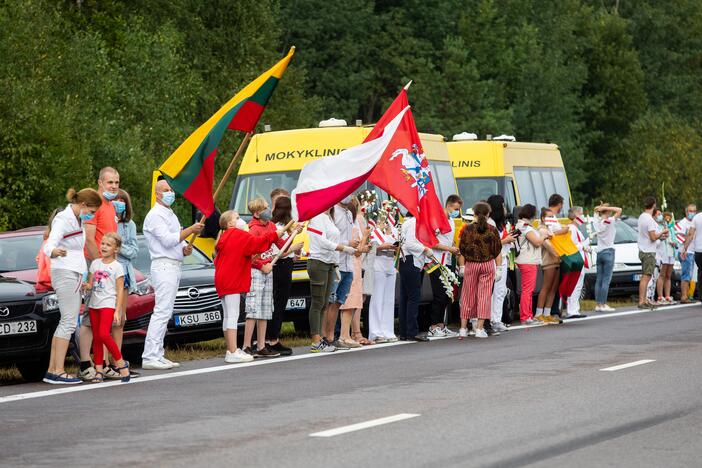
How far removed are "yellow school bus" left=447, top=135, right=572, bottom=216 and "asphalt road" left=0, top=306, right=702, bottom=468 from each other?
29.9 feet

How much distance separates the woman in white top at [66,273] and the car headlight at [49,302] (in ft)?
1.43

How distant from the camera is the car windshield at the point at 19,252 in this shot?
1634cm

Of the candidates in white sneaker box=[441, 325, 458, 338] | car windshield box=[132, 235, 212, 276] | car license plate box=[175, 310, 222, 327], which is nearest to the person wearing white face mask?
car license plate box=[175, 310, 222, 327]

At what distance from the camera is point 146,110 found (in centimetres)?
4359

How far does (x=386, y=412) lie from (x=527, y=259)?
11935 millimetres

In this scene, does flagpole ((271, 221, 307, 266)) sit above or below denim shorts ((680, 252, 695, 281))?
above

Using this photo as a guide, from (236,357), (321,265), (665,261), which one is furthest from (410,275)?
(665,261)

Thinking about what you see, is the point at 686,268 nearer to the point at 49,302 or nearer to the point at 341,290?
the point at 341,290

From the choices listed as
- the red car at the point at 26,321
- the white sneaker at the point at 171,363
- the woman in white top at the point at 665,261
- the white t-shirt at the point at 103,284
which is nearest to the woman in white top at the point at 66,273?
the white t-shirt at the point at 103,284

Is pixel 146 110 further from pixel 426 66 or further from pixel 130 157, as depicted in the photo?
pixel 426 66

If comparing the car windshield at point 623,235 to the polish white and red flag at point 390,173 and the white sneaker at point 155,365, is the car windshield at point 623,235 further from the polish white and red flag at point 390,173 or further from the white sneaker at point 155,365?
the white sneaker at point 155,365

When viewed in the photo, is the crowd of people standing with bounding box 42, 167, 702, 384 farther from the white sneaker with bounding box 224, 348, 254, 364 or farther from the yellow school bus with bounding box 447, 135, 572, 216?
the yellow school bus with bounding box 447, 135, 572, 216

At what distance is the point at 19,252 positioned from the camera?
1664 cm

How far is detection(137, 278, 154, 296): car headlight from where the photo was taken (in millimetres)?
16438
